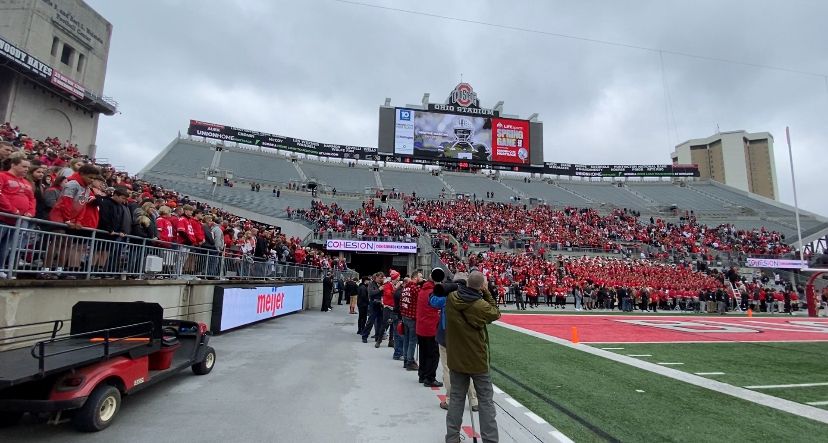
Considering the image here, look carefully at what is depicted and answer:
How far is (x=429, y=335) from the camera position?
6.43 m

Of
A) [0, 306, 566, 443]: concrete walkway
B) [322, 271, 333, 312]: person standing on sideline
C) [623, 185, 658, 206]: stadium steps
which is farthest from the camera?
[623, 185, 658, 206]: stadium steps

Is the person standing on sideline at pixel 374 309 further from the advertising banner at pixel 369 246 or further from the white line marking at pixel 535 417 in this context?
the advertising banner at pixel 369 246

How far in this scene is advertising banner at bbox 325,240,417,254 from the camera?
30.0 meters

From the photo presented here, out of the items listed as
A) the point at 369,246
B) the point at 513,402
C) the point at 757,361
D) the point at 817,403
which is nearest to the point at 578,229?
the point at 369,246

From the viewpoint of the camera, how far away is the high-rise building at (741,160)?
318 ft

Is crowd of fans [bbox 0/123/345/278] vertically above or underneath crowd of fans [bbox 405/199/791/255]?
underneath

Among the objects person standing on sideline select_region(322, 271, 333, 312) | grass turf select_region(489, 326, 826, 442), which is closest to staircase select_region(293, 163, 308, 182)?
person standing on sideline select_region(322, 271, 333, 312)

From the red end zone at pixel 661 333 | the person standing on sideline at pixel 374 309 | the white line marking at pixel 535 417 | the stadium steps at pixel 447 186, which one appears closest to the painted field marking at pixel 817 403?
the white line marking at pixel 535 417

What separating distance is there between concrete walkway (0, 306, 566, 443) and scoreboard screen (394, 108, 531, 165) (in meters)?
39.1

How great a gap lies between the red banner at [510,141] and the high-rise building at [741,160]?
73718mm

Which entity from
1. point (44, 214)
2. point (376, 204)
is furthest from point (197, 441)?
point (376, 204)

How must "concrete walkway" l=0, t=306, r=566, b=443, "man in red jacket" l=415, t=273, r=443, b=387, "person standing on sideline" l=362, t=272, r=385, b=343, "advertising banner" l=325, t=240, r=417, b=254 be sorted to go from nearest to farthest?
"concrete walkway" l=0, t=306, r=566, b=443 → "man in red jacket" l=415, t=273, r=443, b=387 → "person standing on sideline" l=362, t=272, r=385, b=343 → "advertising banner" l=325, t=240, r=417, b=254

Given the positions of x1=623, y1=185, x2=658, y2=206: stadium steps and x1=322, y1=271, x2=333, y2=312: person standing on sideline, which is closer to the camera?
x1=322, y1=271, x2=333, y2=312: person standing on sideline

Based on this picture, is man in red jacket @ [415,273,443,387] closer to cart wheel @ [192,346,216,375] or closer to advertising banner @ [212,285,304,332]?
cart wheel @ [192,346,216,375]
